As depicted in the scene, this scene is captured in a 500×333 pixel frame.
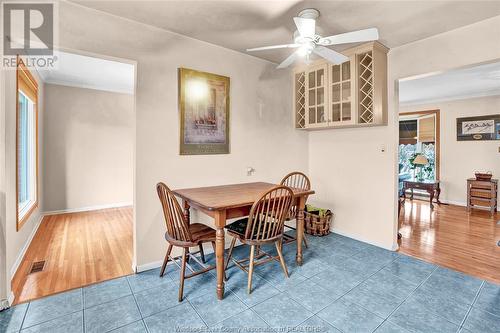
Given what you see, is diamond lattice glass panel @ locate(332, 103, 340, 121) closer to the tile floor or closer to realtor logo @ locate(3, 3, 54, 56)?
the tile floor

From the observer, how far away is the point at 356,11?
2291 millimetres

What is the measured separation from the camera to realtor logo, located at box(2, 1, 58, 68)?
2035 mm

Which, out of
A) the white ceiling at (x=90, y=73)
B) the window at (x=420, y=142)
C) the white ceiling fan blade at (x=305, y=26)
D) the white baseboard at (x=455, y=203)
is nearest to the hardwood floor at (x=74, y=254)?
the white ceiling at (x=90, y=73)

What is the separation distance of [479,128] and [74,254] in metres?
7.39

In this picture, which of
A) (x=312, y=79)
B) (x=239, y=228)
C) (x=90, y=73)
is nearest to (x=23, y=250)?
(x=239, y=228)

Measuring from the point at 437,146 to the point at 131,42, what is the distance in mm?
6583

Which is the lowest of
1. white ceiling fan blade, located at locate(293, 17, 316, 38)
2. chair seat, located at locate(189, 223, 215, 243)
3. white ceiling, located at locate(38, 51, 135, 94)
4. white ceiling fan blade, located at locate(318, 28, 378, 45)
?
chair seat, located at locate(189, 223, 215, 243)

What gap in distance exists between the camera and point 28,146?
3.89 m

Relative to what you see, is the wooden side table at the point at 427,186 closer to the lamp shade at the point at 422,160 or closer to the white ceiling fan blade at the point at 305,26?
the lamp shade at the point at 422,160

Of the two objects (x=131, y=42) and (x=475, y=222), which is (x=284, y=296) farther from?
(x=475, y=222)

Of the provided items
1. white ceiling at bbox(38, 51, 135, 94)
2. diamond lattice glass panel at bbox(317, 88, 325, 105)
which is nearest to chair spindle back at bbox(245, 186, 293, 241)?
diamond lattice glass panel at bbox(317, 88, 325, 105)

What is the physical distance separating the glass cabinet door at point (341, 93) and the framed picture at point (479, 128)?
13.5 feet

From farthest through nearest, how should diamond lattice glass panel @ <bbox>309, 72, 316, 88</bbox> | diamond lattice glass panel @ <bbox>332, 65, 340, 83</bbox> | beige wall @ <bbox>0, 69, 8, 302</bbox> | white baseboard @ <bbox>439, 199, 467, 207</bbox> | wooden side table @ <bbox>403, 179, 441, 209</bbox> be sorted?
white baseboard @ <bbox>439, 199, 467, 207</bbox>, wooden side table @ <bbox>403, 179, 441, 209</bbox>, diamond lattice glass panel @ <bbox>309, 72, 316, 88</bbox>, diamond lattice glass panel @ <bbox>332, 65, 340, 83</bbox>, beige wall @ <bbox>0, 69, 8, 302</bbox>

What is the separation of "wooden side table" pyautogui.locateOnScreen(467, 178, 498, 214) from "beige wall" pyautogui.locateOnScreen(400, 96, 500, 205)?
48cm
